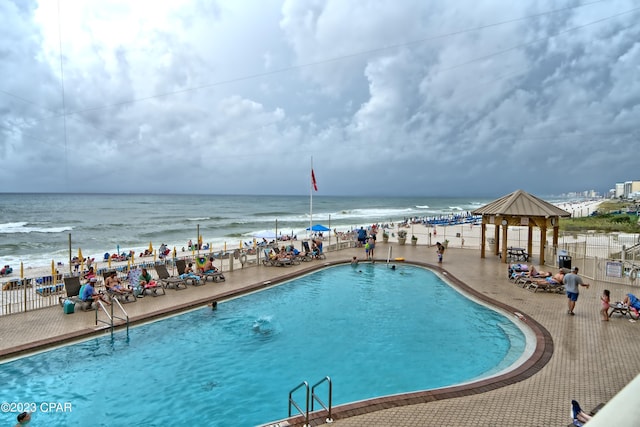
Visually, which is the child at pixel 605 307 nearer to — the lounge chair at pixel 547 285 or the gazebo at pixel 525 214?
the lounge chair at pixel 547 285

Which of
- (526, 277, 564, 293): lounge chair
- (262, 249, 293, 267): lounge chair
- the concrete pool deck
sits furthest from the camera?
(262, 249, 293, 267): lounge chair

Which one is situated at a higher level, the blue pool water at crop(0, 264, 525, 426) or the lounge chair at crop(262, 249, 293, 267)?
the lounge chair at crop(262, 249, 293, 267)

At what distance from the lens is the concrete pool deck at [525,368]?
563cm

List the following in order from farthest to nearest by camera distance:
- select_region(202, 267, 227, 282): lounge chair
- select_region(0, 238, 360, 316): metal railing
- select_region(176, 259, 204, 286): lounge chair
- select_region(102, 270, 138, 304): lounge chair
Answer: select_region(202, 267, 227, 282): lounge chair → select_region(176, 259, 204, 286): lounge chair → select_region(102, 270, 138, 304): lounge chair → select_region(0, 238, 360, 316): metal railing

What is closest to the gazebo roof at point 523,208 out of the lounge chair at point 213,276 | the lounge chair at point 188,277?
the lounge chair at point 213,276

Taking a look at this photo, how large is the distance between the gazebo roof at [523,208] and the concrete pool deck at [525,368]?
363 centimetres

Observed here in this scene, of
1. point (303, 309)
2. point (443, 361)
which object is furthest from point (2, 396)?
point (443, 361)

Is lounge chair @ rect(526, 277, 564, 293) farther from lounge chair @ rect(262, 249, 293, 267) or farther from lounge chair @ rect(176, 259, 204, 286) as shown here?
lounge chair @ rect(176, 259, 204, 286)

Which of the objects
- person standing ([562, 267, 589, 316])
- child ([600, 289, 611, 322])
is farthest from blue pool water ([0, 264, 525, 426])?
child ([600, 289, 611, 322])

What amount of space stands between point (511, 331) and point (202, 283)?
1049 cm

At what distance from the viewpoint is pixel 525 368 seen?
7145mm

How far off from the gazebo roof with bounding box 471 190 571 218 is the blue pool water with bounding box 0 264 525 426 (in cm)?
702

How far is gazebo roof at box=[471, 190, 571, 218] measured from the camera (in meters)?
16.9

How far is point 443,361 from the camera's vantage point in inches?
333
